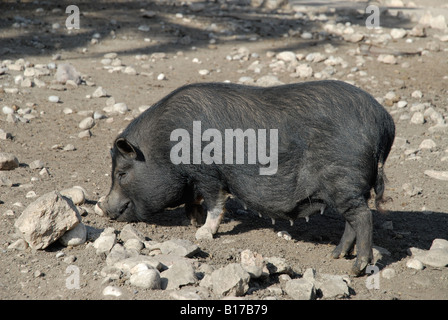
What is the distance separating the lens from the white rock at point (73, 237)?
14.9 ft

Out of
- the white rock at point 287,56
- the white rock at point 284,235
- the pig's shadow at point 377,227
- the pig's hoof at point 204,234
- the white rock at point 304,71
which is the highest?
the white rock at point 287,56

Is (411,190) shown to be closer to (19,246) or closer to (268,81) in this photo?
(268,81)

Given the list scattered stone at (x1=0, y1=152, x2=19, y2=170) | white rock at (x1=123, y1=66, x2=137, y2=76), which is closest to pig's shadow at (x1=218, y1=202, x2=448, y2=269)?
scattered stone at (x1=0, y1=152, x2=19, y2=170)

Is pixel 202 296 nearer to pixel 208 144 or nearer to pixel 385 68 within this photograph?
pixel 208 144

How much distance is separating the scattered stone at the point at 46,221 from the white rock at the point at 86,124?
3.23 metres

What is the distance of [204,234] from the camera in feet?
16.8

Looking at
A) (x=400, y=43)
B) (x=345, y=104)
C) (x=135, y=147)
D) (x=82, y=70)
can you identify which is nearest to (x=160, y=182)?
(x=135, y=147)

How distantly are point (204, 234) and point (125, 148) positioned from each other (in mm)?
1016

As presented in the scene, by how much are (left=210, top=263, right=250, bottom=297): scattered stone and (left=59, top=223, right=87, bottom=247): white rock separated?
4.11ft

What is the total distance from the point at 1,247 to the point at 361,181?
2764 millimetres

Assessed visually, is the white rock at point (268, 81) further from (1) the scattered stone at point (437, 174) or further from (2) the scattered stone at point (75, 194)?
(2) the scattered stone at point (75, 194)

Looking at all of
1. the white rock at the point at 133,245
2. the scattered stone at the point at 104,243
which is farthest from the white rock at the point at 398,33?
the scattered stone at the point at 104,243

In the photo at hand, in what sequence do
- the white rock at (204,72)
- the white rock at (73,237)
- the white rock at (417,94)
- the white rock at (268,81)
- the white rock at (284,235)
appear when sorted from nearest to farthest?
the white rock at (73,237), the white rock at (284,235), the white rock at (417,94), the white rock at (268,81), the white rock at (204,72)

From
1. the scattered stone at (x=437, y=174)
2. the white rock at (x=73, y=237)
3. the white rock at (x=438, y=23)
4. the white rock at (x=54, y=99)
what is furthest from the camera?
the white rock at (x=438, y=23)
